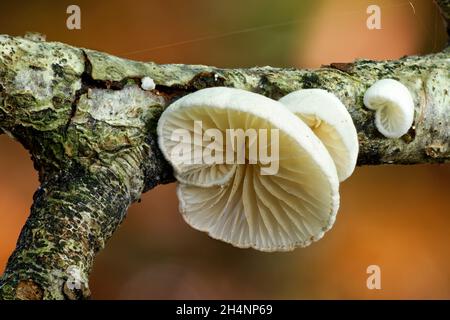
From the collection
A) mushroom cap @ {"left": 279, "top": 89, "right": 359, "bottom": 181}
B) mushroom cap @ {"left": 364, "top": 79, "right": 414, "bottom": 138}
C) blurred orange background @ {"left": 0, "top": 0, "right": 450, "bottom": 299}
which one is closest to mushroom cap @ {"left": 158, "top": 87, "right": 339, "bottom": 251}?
mushroom cap @ {"left": 279, "top": 89, "right": 359, "bottom": 181}

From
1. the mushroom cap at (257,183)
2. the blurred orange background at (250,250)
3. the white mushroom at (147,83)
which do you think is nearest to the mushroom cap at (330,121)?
the mushroom cap at (257,183)

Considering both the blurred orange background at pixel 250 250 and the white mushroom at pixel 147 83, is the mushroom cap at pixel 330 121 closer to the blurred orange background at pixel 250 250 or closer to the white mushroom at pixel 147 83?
the white mushroom at pixel 147 83

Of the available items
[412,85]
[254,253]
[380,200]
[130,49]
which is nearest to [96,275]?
[254,253]

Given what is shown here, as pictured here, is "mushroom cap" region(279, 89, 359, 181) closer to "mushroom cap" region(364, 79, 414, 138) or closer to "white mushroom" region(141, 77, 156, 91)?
"mushroom cap" region(364, 79, 414, 138)

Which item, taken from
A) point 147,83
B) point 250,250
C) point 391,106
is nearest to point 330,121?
point 391,106

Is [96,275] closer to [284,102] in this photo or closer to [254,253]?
[254,253]

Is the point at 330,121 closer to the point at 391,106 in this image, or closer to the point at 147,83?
the point at 391,106
